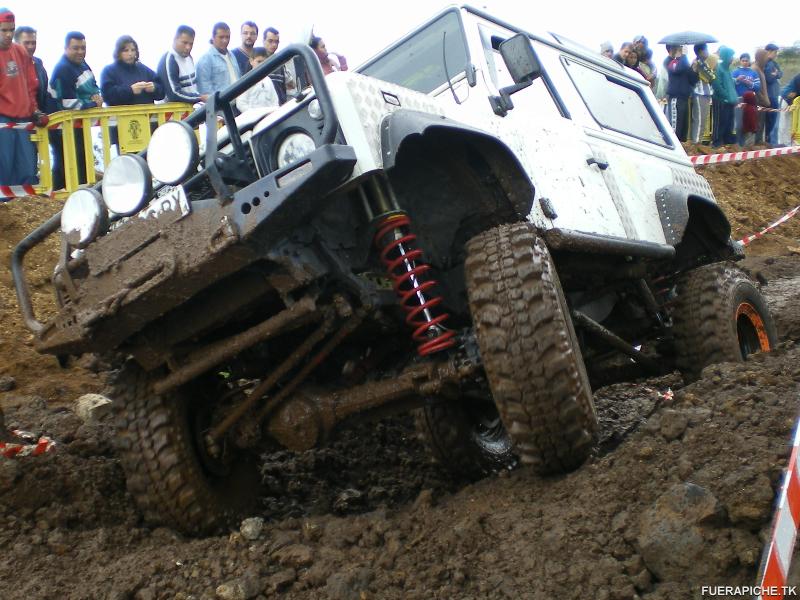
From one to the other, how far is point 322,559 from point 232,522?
0.97m

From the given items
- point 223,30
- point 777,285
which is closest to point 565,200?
point 223,30

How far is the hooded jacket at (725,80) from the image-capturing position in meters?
14.2

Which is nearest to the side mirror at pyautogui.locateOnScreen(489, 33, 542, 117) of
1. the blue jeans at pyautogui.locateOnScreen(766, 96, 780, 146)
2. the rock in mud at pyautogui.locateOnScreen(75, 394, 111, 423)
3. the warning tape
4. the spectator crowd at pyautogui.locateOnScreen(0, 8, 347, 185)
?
the rock in mud at pyautogui.locateOnScreen(75, 394, 111, 423)

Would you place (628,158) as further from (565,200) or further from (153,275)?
(153,275)

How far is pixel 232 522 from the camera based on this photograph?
3918 millimetres

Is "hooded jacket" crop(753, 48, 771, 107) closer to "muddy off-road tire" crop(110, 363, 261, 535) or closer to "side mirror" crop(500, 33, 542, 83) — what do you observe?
"side mirror" crop(500, 33, 542, 83)

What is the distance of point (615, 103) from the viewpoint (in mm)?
5625

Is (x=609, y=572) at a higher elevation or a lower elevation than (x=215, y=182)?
lower

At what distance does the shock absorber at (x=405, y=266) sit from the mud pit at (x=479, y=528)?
0.64 meters

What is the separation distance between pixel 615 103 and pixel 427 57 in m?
1.73

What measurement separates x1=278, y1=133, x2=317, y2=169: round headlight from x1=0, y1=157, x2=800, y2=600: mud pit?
4.52 ft

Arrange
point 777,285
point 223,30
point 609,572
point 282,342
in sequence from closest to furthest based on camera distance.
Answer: point 609,572, point 282,342, point 223,30, point 777,285

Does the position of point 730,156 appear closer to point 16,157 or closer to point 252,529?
point 16,157

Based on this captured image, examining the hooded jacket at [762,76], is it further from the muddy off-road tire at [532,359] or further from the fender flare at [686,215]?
the muddy off-road tire at [532,359]
